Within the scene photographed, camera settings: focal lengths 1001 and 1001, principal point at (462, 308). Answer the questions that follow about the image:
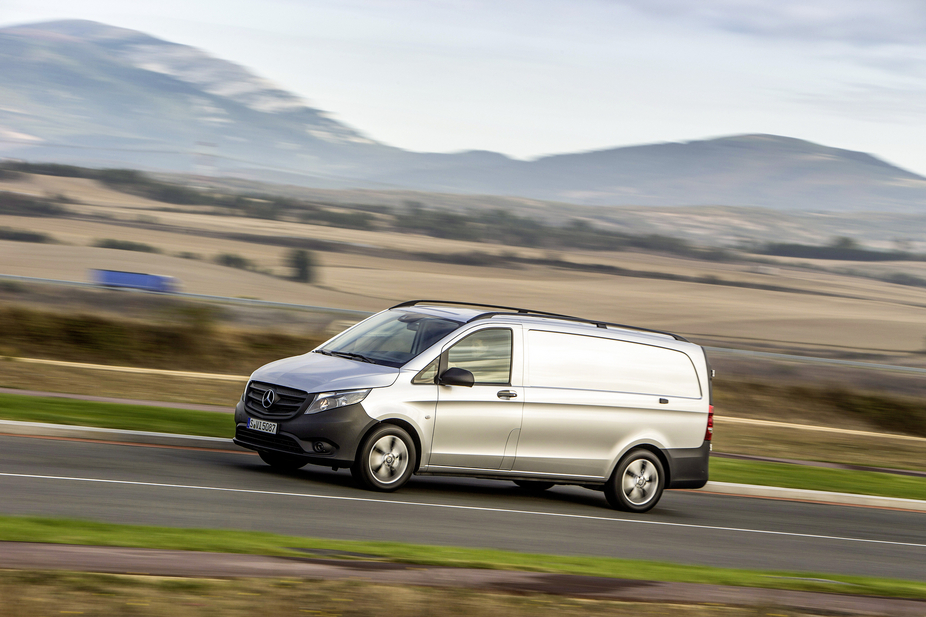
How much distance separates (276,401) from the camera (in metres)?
10.0

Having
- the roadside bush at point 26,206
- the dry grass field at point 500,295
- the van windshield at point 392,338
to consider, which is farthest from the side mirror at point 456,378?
the roadside bush at point 26,206

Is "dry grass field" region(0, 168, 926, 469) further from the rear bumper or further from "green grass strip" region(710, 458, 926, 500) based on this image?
the rear bumper

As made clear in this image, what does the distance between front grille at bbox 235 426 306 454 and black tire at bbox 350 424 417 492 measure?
602 mm

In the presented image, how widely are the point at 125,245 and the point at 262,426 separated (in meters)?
49.3

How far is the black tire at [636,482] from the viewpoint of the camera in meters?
11.5

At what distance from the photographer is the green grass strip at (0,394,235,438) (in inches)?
538

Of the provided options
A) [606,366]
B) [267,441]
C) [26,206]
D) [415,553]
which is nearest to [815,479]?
[606,366]

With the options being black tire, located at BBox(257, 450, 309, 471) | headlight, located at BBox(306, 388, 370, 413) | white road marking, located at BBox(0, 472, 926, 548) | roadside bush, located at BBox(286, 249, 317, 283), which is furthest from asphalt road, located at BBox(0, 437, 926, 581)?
roadside bush, located at BBox(286, 249, 317, 283)

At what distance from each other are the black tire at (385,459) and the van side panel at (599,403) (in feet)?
4.34

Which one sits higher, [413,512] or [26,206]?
[26,206]

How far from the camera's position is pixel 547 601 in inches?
242

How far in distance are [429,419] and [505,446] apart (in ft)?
3.24

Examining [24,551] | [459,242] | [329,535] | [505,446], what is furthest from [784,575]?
[459,242]

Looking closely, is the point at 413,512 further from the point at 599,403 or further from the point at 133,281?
the point at 133,281
